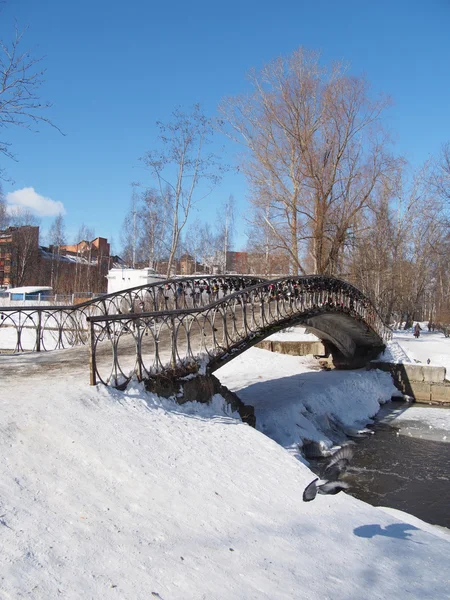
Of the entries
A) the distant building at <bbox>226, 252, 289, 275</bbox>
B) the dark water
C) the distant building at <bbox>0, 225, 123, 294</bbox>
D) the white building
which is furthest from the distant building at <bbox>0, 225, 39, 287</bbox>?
the dark water

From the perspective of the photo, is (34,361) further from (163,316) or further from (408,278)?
(408,278)

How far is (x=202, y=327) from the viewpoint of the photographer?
933 cm

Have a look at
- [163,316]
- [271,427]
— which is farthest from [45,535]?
[271,427]

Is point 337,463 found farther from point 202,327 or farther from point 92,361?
point 202,327

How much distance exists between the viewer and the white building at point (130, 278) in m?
23.6

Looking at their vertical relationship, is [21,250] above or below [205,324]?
above

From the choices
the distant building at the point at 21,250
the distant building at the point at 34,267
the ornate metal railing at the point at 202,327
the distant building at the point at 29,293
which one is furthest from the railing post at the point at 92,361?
the distant building at the point at 21,250

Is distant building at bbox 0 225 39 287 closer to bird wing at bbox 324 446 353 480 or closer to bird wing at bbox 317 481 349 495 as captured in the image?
bird wing at bbox 324 446 353 480

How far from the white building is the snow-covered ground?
16.2 metres

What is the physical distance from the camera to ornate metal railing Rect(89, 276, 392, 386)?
734 cm

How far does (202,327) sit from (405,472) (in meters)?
5.36

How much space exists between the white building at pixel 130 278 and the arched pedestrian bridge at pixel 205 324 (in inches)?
163

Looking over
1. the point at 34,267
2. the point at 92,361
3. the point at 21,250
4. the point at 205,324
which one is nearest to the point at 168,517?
the point at 92,361

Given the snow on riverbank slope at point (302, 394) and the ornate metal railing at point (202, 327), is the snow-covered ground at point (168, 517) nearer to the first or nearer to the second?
the ornate metal railing at point (202, 327)
